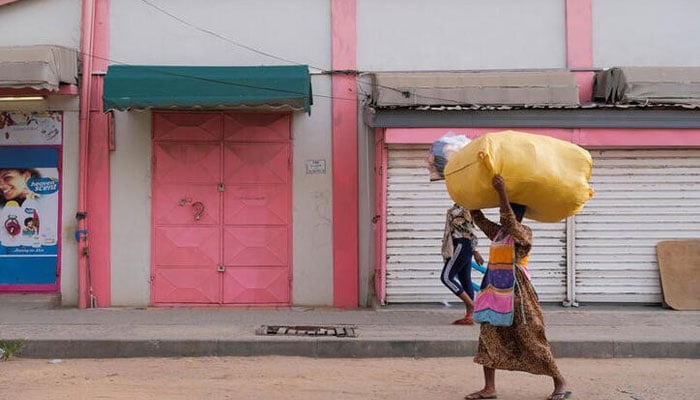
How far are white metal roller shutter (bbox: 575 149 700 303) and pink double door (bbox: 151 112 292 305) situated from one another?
12.7 feet

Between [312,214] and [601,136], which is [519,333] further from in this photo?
[312,214]

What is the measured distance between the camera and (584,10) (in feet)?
33.4

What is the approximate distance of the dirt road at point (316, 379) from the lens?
6.09 meters

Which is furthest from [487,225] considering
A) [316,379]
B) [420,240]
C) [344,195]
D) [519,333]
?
[344,195]

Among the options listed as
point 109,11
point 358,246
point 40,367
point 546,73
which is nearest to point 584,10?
point 546,73

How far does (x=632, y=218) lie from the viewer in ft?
32.2

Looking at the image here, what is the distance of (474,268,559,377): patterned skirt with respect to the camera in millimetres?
5586

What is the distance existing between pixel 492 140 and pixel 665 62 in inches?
234

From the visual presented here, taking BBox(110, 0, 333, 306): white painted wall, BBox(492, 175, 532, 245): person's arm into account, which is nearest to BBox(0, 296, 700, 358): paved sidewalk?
BBox(110, 0, 333, 306): white painted wall

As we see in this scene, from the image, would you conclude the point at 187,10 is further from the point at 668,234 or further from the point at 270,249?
the point at 668,234

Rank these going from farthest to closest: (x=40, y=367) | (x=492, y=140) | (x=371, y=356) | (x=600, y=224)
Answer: (x=600, y=224)
(x=371, y=356)
(x=40, y=367)
(x=492, y=140)

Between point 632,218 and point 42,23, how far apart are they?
802cm

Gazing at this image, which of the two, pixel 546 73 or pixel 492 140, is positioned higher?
pixel 546 73

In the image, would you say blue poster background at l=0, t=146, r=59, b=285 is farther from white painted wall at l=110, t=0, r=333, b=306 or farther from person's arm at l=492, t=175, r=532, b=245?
person's arm at l=492, t=175, r=532, b=245
